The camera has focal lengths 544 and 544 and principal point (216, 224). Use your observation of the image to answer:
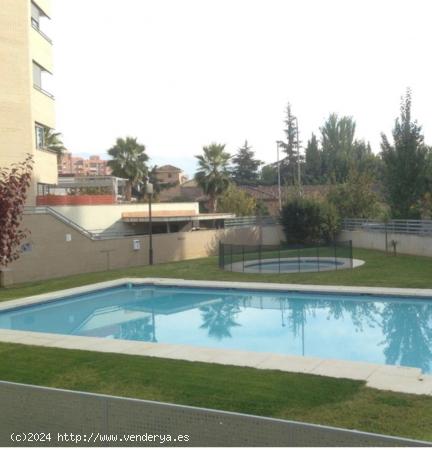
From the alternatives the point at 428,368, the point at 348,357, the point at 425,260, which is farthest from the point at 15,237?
the point at 425,260

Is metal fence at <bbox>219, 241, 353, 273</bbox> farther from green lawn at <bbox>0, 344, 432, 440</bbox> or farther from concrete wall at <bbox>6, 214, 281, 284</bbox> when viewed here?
green lawn at <bbox>0, 344, 432, 440</bbox>

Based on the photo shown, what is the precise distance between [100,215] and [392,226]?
61.2 feet

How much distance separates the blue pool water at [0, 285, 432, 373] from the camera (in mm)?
15280

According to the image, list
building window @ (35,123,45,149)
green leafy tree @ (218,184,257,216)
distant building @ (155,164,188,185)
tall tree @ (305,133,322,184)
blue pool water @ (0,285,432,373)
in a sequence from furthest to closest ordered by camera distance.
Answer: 1. distant building @ (155,164,188,185)
2. tall tree @ (305,133,322,184)
3. green leafy tree @ (218,184,257,216)
4. building window @ (35,123,45,149)
5. blue pool water @ (0,285,432,373)

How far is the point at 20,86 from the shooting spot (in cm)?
2970

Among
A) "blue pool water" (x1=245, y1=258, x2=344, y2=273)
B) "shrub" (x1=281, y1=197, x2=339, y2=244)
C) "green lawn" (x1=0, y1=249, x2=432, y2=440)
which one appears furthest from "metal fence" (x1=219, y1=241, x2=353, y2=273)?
"green lawn" (x1=0, y1=249, x2=432, y2=440)

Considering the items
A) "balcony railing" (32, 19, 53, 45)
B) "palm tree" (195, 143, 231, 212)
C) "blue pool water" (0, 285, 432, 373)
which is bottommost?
"blue pool water" (0, 285, 432, 373)

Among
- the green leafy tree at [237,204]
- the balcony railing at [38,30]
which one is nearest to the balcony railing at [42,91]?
the balcony railing at [38,30]

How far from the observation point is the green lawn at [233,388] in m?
8.16

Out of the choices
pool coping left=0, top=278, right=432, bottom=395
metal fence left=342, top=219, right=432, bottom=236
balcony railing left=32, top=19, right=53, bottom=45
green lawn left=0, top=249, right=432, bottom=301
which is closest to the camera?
pool coping left=0, top=278, right=432, bottom=395

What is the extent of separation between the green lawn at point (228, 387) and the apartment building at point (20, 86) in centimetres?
1864

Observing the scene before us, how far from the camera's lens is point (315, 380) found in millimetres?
10039

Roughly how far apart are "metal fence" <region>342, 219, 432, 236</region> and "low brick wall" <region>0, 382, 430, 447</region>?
26.9 m

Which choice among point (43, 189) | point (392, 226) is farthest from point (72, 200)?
point (392, 226)
